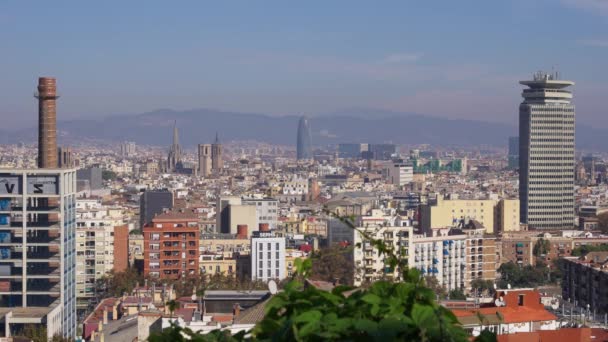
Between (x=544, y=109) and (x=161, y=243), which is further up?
(x=544, y=109)

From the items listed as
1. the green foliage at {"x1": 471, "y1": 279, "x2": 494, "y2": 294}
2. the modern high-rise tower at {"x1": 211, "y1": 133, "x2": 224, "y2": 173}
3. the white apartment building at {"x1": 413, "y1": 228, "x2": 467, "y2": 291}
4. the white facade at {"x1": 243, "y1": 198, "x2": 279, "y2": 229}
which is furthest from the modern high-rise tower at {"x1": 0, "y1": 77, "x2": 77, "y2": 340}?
the modern high-rise tower at {"x1": 211, "y1": 133, "x2": 224, "y2": 173}

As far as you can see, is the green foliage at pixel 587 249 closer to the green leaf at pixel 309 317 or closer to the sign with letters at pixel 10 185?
the sign with letters at pixel 10 185

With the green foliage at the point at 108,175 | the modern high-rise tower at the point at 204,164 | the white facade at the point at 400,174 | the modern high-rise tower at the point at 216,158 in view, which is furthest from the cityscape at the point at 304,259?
the modern high-rise tower at the point at 216,158

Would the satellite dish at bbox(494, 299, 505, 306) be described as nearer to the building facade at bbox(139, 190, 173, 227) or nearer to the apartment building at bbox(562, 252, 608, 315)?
the apartment building at bbox(562, 252, 608, 315)

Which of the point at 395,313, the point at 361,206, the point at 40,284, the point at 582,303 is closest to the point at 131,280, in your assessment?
the point at 40,284

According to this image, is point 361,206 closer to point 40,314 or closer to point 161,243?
point 161,243

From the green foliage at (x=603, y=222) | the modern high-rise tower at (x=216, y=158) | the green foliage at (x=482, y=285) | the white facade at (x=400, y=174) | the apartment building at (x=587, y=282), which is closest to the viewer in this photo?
the apartment building at (x=587, y=282)

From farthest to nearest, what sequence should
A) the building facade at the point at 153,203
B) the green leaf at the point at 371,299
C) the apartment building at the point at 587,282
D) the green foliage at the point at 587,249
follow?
the building facade at the point at 153,203
the green foliage at the point at 587,249
the apartment building at the point at 587,282
the green leaf at the point at 371,299

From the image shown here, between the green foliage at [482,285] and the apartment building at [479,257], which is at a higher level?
the apartment building at [479,257]
